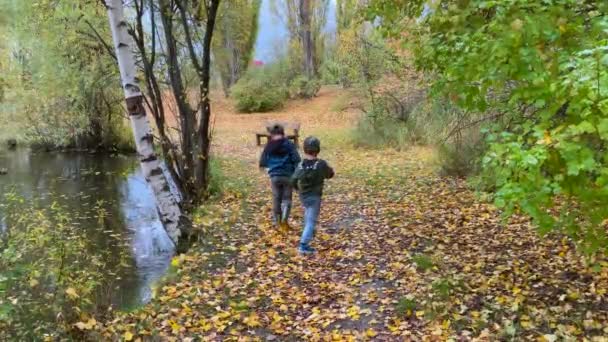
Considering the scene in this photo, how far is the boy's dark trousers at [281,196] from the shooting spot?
25.9ft

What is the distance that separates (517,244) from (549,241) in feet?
1.29

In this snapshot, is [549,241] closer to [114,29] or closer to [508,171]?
[508,171]

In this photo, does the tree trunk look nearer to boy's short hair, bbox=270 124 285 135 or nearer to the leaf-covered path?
the leaf-covered path

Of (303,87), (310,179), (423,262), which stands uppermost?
(303,87)

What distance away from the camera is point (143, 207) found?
13039mm

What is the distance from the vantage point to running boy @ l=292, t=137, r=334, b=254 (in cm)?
675

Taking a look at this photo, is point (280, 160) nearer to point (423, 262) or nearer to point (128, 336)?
point (423, 262)

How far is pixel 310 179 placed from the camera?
6820mm

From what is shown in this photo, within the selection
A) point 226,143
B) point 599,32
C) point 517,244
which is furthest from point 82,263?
point 226,143

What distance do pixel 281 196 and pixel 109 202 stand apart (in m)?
7.14

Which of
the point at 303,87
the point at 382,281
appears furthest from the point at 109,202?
the point at 303,87

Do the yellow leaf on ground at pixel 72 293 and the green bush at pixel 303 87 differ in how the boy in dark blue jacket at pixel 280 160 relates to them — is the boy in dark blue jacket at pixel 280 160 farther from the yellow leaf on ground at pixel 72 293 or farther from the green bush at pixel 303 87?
the green bush at pixel 303 87

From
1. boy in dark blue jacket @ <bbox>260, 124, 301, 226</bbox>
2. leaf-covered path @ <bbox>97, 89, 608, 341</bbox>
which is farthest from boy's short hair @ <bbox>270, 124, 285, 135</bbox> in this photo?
leaf-covered path @ <bbox>97, 89, 608, 341</bbox>

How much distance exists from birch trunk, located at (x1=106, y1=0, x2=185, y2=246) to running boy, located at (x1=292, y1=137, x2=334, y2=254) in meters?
2.23
